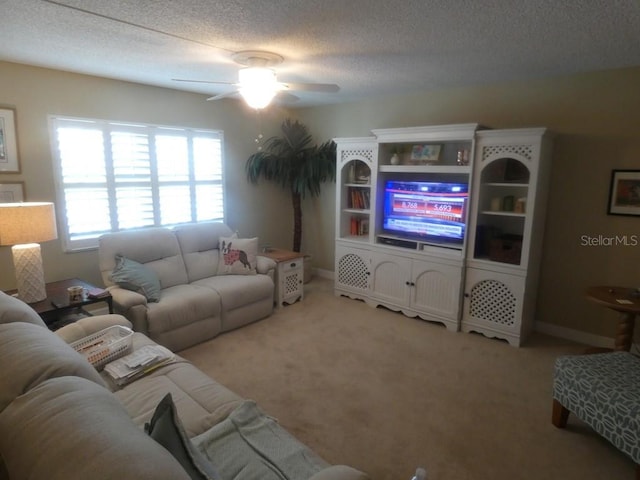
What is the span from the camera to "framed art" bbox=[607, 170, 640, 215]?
10.3ft

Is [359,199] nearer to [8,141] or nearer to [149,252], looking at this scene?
[149,252]

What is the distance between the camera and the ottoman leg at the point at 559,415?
235 centimetres

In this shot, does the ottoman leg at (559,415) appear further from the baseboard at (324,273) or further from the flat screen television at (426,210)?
the baseboard at (324,273)

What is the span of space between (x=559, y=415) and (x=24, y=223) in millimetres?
3782

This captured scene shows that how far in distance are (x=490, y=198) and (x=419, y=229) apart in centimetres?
76

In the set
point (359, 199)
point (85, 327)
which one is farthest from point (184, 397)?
point (359, 199)

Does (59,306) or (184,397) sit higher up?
(59,306)

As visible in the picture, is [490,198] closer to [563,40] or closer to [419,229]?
[419,229]

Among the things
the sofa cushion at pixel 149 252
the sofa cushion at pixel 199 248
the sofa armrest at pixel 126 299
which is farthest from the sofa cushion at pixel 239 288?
the sofa armrest at pixel 126 299

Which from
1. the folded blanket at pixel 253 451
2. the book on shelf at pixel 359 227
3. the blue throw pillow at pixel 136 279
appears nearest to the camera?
the folded blanket at pixel 253 451

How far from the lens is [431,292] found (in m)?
3.92

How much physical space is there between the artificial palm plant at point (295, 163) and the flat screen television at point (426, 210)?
1.03m

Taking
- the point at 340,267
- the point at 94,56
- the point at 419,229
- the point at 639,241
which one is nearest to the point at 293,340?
the point at 340,267

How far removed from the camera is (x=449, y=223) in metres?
3.82
